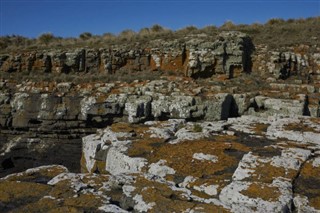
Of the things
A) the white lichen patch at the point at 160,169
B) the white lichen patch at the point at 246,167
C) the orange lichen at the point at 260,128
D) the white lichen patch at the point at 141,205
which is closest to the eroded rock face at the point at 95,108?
the orange lichen at the point at 260,128

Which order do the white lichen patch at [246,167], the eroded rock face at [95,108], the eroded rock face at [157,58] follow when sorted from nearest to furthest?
1. the white lichen patch at [246,167]
2. the eroded rock face at [95,108]
3. the eroded rock face at [157,58]

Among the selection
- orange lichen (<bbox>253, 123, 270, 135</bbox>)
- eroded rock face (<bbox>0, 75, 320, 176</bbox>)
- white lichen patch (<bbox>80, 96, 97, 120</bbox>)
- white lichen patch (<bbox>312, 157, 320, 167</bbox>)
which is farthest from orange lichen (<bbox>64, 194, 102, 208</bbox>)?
white lichen patch (<bbox>80, 96, 97, 120</bbox>)

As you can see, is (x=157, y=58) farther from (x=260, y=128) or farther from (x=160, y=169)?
(x=160, y=169)

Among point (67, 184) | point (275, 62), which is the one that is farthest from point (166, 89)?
point (67, 184)

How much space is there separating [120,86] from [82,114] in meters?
2.57

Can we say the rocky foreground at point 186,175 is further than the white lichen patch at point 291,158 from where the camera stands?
No

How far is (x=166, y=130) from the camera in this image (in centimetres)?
887

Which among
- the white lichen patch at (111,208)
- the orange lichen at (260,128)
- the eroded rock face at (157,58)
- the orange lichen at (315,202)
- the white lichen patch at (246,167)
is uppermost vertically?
the eroded rock face at (157,58)

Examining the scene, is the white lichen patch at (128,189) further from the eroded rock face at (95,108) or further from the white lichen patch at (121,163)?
the eroded rock face at (95,108)

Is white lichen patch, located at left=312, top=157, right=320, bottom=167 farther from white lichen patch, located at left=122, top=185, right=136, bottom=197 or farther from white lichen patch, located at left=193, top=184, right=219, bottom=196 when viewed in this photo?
white lichen patch, located at left=122, top=185, right=136, bottom=197

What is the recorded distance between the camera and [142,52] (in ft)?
71.3

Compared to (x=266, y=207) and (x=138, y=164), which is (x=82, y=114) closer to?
(x=138, y=164)

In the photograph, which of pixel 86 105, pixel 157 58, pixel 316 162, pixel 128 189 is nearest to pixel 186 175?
pixel 128 189

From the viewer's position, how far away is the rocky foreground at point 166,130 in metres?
5.08
